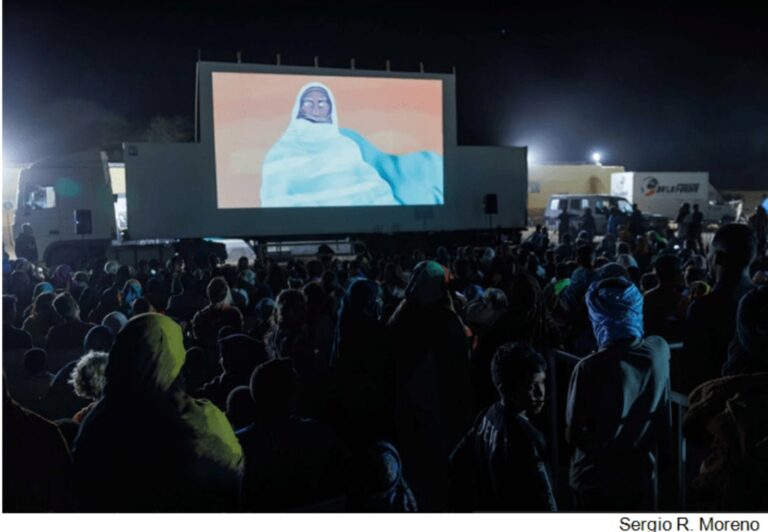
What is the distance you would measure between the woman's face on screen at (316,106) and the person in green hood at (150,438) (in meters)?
14.5

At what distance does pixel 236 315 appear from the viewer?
4398 millimetres

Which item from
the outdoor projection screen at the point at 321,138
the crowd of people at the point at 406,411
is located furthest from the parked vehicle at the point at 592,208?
the crowd of people at the point at 406,411

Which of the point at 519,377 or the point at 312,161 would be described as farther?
the point at 312,161

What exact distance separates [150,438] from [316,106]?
14.8 metres

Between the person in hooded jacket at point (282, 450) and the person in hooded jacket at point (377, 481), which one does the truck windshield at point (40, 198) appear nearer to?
the person in hooded jacket at point (282, 450)

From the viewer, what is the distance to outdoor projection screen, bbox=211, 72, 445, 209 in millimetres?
15820

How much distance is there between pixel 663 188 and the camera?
2836cm

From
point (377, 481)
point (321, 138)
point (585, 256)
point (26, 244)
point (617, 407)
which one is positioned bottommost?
point (377, 481)

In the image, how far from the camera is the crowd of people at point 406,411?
2.17 metres

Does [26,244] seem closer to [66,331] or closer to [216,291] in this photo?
[66,331]

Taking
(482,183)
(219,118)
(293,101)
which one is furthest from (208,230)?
(482,183)

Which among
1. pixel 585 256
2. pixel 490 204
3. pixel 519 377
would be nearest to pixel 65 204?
pixel 490 204

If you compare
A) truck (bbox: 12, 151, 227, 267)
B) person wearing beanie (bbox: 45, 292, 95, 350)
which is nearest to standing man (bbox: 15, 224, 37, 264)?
truck (bbox: 12, 151, 227, 267)

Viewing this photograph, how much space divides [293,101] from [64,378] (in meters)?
13.3
